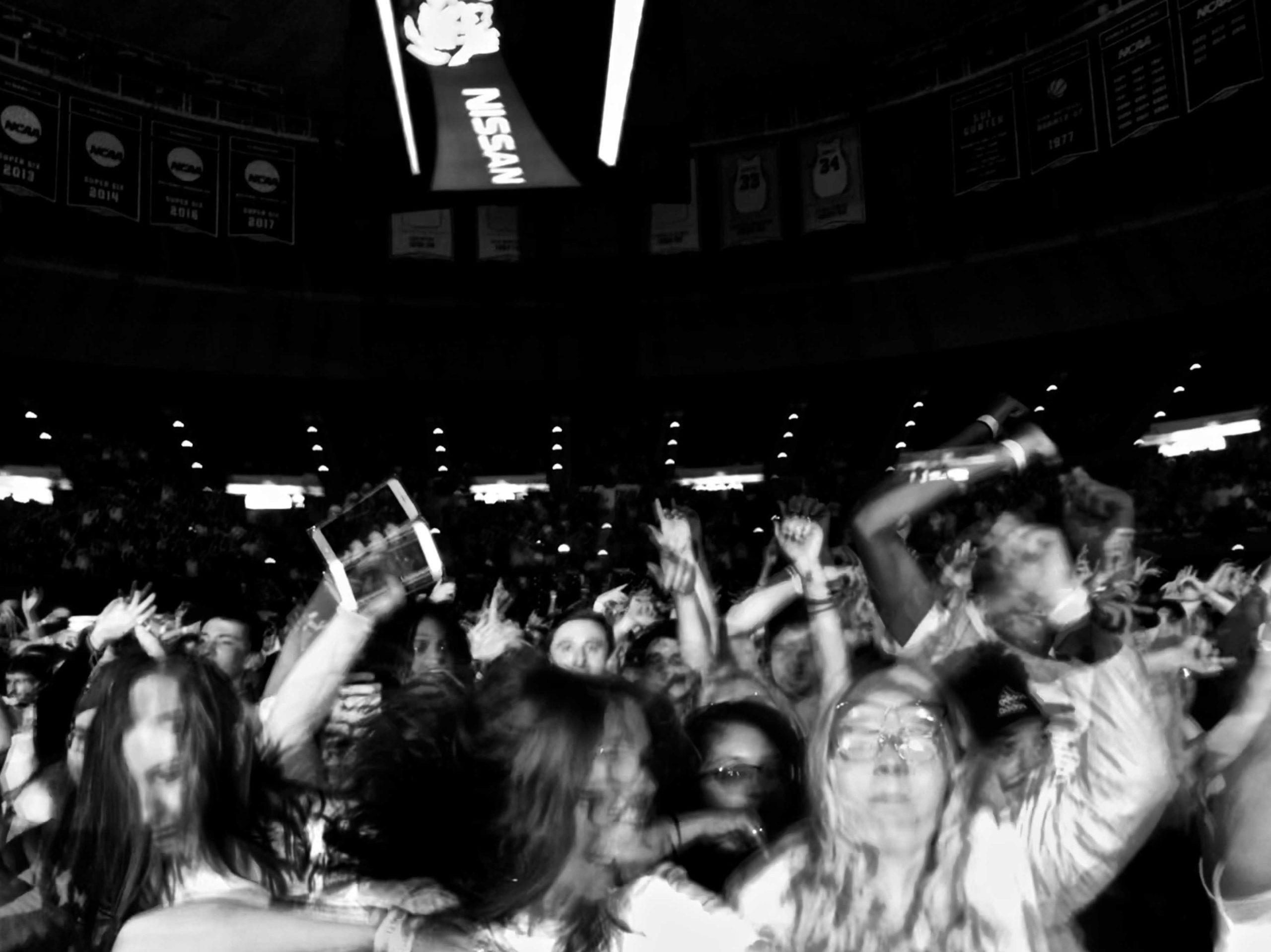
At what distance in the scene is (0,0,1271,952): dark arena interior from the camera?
1.79 m

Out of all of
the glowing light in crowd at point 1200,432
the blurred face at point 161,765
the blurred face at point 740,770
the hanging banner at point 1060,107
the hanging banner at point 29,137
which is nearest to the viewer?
the blurred face at point 161,765

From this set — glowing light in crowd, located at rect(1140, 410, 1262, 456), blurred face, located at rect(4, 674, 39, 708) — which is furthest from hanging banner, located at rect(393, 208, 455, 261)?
blurred face, located at rect(4, 674, 39, 708)

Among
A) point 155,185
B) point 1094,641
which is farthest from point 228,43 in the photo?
point 1094,641

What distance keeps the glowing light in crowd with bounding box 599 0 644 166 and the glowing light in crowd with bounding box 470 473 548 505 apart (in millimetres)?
13290

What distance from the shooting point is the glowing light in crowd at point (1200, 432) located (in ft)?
50.8

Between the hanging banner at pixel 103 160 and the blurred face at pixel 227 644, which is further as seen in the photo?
the hanging banner at pixel 103 160

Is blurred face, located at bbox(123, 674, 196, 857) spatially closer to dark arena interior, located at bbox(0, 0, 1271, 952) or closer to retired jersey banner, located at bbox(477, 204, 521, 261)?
dark arena interior, located at bbox(0, 0, 1271, 952)

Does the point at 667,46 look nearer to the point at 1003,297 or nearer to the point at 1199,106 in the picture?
the point at 1199,106

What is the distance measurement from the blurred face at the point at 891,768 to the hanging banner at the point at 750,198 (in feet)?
42.9

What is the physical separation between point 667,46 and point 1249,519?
33.5ft

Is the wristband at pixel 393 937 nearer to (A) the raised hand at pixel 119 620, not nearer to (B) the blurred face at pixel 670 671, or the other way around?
(B) the blurred face at pixel 670 671

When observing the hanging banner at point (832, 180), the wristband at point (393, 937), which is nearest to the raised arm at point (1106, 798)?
the wristband at point (393, 937)

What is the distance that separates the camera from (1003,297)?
51.2 feet

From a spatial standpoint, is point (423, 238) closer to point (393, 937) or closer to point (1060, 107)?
point (1060, 107)
